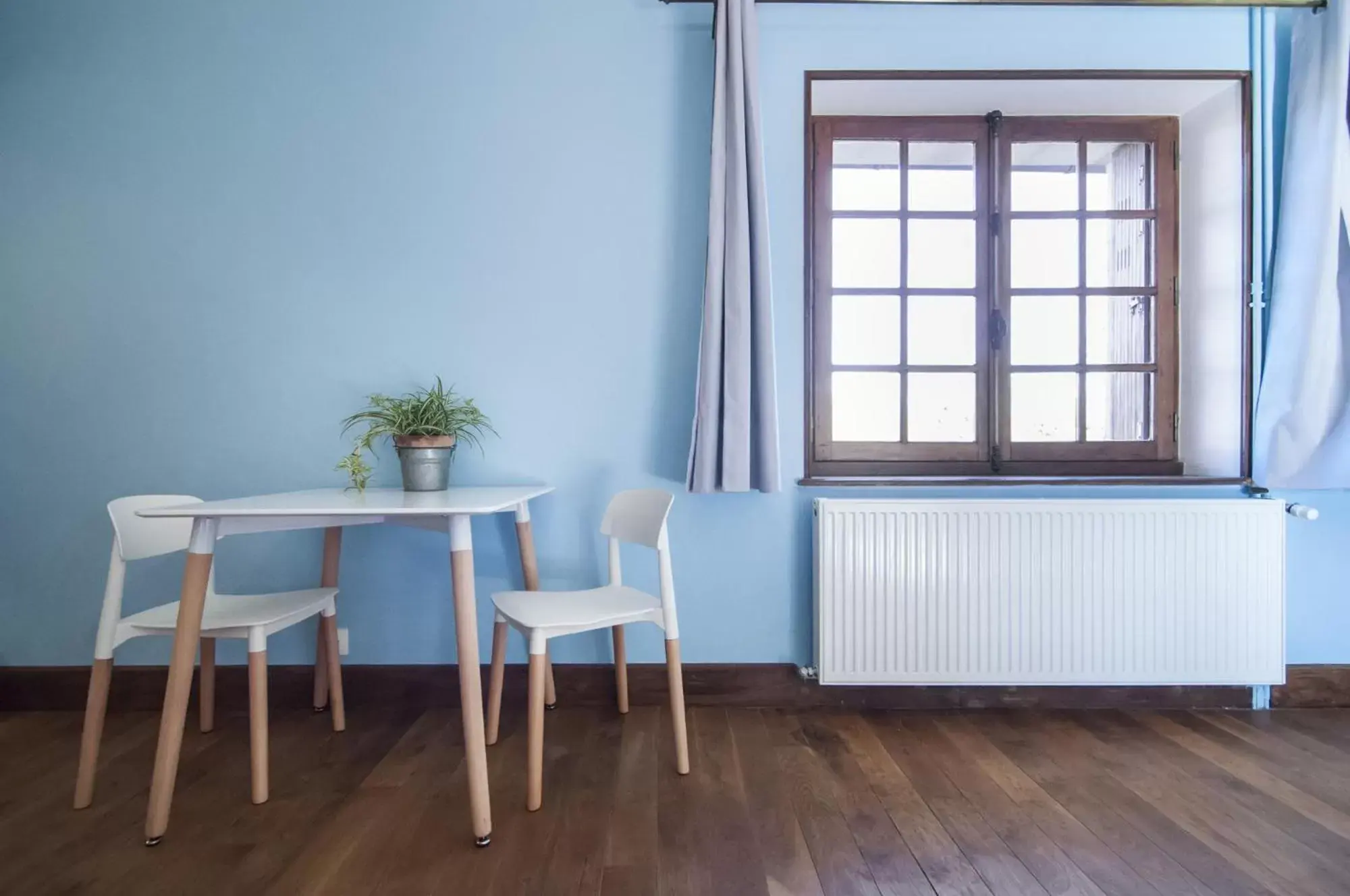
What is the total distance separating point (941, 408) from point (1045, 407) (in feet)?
1.26

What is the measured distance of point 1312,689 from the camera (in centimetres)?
211

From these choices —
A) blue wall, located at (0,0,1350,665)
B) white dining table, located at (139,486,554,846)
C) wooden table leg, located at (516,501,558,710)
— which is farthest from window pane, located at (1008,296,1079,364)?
white dining table, located at (139,486,554,846)

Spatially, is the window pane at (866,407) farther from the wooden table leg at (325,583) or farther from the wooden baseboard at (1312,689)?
the wooden table leg at (325,583)

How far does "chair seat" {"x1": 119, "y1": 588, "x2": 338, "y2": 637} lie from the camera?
60.5 inches

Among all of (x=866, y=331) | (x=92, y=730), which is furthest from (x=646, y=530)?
(x=92, y=730)

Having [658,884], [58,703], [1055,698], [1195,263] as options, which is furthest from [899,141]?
[58,703]

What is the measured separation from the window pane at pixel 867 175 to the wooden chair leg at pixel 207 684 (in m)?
2.53

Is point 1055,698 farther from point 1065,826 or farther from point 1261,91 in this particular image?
point 1261,91

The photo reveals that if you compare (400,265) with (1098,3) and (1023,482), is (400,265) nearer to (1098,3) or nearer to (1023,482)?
(1023,482)

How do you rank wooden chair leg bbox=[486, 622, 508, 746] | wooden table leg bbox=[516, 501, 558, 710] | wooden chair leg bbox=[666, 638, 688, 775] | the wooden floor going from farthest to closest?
wooden table leg bbox=[516, 501, 558, 710], wooden chair leg bbox=[486, 622, 508, 746], wooden chair leg bbox=[666, 638, 688, 775], the wooden floor

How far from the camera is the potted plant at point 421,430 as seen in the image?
184 centimetres

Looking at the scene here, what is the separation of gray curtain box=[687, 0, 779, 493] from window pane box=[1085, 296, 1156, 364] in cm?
128

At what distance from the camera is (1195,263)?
2.28m

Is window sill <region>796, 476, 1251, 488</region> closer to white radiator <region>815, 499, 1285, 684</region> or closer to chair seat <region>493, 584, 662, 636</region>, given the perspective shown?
white radiator <region>815, 499, 1285, 684</region>
